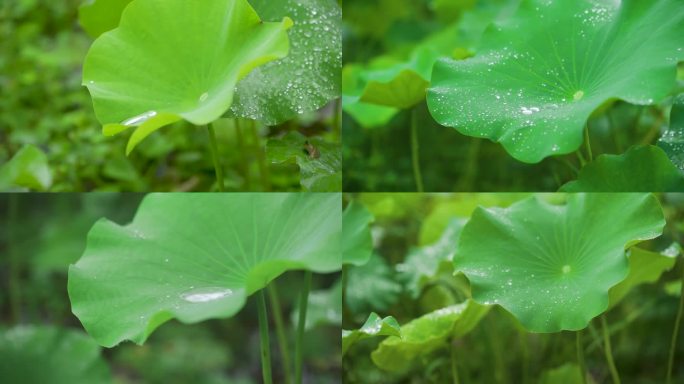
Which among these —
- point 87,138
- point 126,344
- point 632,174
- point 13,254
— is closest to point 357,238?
point 632,174

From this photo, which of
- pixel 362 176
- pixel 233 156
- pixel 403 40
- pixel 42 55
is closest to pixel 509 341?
pixel 362 176

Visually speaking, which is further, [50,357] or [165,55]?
[50,357]

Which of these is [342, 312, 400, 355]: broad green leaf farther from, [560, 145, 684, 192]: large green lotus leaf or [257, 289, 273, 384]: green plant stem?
[560, 145, 684, 192]: large green lotus leaf

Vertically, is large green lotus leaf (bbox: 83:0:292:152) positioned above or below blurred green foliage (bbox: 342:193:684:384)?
above

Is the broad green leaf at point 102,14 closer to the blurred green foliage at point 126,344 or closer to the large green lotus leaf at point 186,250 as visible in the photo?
the large green lotus leaf at point 186,250

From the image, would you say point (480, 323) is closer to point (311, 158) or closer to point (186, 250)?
point (311, 158)

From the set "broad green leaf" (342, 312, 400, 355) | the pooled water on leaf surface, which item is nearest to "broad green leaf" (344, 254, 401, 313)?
"broad green leaf" (342, 312, 400, 355)

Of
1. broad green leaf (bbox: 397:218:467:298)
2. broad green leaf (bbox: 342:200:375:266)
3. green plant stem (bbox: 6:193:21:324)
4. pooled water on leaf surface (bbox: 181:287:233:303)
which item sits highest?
pooled water on leaf surface (bbox: 181:287:233:303)
